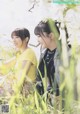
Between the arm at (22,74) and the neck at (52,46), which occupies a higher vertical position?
the neck at (52,46)

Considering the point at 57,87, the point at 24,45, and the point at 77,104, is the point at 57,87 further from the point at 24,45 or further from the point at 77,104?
the point at 24,45

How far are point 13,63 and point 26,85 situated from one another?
120 mm

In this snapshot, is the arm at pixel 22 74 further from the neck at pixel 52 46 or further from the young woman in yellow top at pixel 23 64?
the neck at pixel 52 46

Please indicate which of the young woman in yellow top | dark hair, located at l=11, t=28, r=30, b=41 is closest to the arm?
the young woman in yellow top

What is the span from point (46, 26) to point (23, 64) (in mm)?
209

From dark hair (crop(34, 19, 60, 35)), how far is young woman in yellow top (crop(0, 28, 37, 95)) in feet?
0.16

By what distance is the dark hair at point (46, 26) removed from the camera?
70.7 inches

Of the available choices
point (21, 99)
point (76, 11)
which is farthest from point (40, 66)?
point (76, 11)

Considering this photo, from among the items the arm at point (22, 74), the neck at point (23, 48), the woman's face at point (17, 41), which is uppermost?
the woman's face at point (17, 41)

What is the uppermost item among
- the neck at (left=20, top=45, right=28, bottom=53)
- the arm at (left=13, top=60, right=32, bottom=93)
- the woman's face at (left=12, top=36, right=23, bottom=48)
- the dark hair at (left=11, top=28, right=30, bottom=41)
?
the dark hair at (left=11, top=28, right=30, bottom=41)

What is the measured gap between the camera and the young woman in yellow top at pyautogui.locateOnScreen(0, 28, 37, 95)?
1813mm

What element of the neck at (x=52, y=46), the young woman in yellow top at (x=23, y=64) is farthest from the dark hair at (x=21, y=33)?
the neck at (x=52, y=46)

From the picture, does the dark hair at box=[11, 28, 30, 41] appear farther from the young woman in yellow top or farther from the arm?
the arm

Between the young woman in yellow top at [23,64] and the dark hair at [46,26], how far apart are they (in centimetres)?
5
